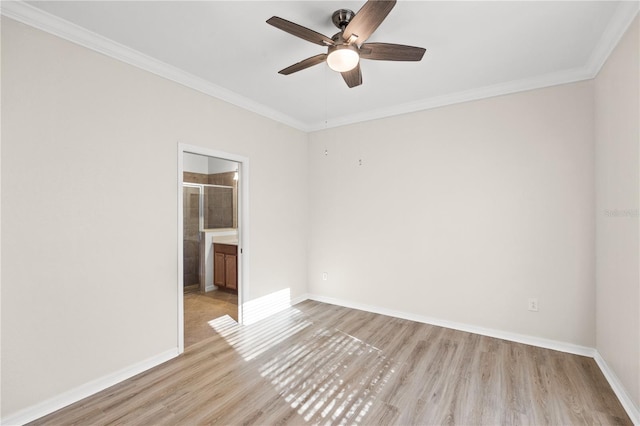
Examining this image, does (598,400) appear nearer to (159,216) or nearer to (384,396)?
(384,396)

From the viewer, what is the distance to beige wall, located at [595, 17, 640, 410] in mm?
1915

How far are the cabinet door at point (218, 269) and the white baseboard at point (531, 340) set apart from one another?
152 cm

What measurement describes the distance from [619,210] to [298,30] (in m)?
2.69

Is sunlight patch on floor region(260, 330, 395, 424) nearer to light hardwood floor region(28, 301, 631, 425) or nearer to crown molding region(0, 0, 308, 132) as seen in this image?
light hardwood floor region(28, 301, 631, 425)

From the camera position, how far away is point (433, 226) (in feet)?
11.6

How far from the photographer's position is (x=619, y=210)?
219 cm

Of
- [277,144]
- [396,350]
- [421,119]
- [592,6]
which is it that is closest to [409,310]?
[396,350]

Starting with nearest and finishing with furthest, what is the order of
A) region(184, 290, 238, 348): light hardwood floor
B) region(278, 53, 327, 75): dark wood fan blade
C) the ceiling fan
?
the ceiling fan → region(278, 53, 327, 75): dark wood fan blade → region(184, 290, 238, 348): light hardwood floor

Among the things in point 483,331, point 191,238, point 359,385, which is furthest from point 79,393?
point 483,331

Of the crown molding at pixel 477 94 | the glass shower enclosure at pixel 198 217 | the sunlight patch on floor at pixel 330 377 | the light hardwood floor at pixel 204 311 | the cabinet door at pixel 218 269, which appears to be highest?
the crown molding at pixel 477 94

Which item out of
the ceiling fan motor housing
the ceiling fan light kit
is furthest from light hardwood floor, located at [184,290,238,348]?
the ceiling fan motor housing

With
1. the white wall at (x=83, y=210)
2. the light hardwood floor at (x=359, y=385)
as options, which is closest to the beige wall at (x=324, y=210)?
the white wall at (x=83, y=210)

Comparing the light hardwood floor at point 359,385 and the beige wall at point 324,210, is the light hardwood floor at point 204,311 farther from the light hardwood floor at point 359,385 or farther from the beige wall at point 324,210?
the beige wall at point 324,210

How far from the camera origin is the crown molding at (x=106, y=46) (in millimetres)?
1902
